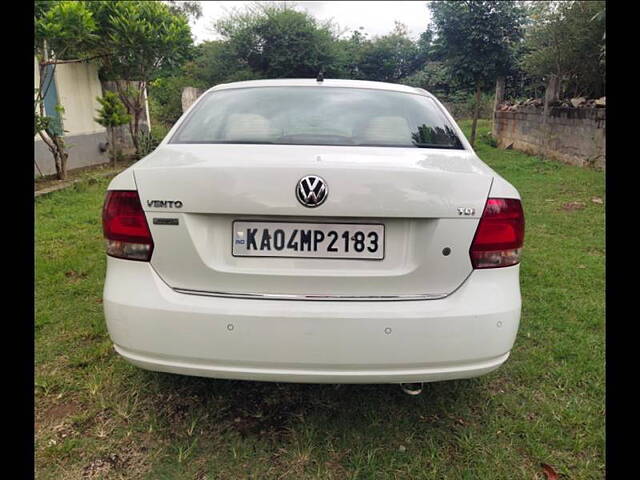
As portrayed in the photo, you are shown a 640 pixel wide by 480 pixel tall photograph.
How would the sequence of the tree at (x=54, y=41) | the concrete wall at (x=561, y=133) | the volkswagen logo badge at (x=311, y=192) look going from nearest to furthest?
the volkswagen logo badge at (x=311, y=192) → the tree at (x=54, y=41) → the concrete wall at (x=561, y=133)

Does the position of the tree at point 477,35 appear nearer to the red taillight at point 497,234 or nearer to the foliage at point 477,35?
the foliage at point 477,35

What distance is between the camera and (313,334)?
1.58 meters

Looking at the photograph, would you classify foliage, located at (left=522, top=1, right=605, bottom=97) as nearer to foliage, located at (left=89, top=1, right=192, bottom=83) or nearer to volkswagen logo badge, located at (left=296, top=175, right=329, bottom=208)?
foliage, located at (left=89, top=1, right=192, bottom=83)

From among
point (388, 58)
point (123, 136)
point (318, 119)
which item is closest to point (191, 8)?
point (388, 58)

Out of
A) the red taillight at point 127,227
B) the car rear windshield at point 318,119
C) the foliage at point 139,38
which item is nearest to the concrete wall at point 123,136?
the foliage at point 139,38

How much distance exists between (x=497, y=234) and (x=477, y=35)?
1283 centimetres

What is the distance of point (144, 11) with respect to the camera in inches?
358

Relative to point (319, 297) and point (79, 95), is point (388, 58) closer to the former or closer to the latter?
point (79, 95)

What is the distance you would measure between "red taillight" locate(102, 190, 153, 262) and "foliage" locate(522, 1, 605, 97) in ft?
31.0

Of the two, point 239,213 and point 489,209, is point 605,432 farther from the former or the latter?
point 239,213

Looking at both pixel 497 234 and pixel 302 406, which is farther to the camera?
pixel 302 406

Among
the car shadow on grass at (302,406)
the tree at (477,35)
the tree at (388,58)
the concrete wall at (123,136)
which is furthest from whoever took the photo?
the tree at (388,58)

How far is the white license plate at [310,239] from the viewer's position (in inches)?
63.2
